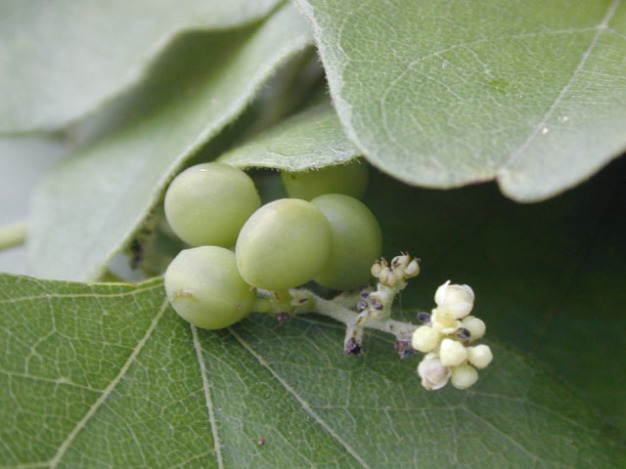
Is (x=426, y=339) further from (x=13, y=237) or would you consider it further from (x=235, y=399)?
(x=13, y=237)

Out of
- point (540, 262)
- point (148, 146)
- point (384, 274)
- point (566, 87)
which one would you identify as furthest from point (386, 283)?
point (148, 146)

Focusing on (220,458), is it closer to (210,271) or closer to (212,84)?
(210,271)

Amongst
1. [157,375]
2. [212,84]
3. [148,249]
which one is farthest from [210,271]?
[212,84]

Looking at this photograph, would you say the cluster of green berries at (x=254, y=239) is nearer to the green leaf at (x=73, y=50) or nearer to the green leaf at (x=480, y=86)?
the green leaf at (x=480, y=86)

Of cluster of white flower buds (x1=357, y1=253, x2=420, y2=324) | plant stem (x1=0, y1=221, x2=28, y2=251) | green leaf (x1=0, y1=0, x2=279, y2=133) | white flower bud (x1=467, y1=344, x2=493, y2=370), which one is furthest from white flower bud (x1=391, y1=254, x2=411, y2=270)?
plant stem (x1=0, y1=221, x2=28, y2=251)

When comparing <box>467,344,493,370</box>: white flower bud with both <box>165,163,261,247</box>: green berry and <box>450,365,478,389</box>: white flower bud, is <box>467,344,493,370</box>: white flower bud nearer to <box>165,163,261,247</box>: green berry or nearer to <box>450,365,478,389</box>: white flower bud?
<box>450,365,478,389</box>: white flower bud
